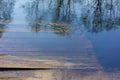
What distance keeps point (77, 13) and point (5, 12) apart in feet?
3.82

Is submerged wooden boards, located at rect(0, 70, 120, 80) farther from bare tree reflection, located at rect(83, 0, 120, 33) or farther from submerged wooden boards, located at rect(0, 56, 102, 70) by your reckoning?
bare tree reflection, located at rect(83, 0, 120, 33)

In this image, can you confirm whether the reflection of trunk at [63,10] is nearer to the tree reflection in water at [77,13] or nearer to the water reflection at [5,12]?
the tree reflection in water at [77,13]

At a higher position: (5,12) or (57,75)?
(5,12)

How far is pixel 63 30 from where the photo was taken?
3645 mm

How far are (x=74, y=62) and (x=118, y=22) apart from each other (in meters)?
2.26

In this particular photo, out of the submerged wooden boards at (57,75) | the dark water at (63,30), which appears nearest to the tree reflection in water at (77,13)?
the dark water at (63,30)

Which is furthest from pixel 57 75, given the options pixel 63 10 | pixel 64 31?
pixel 63 10

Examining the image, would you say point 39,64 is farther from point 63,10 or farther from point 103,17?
point 63,10

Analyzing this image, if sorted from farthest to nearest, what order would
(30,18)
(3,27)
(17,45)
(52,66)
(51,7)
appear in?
1. (51,7)
2. (30,18)
3. (3,27)
4. (17,45)
5. (52,66)

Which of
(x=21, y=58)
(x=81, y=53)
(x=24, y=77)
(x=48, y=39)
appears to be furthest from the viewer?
(x=48, y=39)

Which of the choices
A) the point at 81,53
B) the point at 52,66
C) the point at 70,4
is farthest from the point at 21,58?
the point at 70,4

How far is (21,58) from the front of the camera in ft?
8.63

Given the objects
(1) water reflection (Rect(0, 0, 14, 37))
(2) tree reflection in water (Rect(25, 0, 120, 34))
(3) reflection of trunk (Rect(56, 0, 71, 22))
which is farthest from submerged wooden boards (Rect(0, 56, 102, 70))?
(3) reflection of trunk (Rect(56, 0, 71, 22))

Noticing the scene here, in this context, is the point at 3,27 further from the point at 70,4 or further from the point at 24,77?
Result: the point at 70,4
